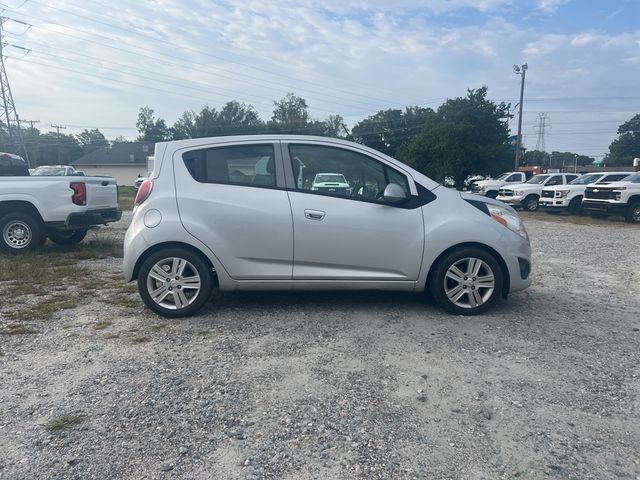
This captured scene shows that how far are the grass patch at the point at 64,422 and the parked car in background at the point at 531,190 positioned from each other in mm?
22775

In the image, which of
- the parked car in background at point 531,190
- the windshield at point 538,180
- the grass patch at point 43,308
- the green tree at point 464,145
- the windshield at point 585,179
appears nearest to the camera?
the grass patch at point 43,308

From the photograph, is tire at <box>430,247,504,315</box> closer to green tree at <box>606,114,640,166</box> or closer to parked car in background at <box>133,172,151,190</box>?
parked car in background at <box>133,172,151,190</box>

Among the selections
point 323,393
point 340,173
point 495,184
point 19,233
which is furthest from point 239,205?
point 495,184

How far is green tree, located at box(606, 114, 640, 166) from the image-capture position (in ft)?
257

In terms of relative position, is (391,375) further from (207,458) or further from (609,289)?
(609,289)

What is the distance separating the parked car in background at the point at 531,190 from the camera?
75.6ft

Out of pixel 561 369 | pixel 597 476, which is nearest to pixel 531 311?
pixel 561 369

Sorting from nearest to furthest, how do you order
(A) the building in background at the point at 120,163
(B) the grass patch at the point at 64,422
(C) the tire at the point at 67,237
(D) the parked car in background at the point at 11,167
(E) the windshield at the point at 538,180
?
(B) the grass patch at the point at 64,422 → (C) the tire at the point at 67,237 → (D) the parked car in background at the point at 11,167 → (E) the windshield at the point at 538,180 → (A) the building in background at the point at 120,163

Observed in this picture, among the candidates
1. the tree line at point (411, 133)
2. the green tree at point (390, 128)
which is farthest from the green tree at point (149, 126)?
the green tree at point (390, 128)

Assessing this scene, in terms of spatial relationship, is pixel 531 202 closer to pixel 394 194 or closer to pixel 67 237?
pixel 67 237

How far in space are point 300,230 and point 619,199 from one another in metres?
16.6

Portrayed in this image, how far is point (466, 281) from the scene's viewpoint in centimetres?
495

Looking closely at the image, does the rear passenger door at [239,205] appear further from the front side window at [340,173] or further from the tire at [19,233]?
the tire at [19,233]

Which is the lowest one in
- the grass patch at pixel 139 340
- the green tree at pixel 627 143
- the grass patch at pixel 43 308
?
the grass patch at pixel 139 340
